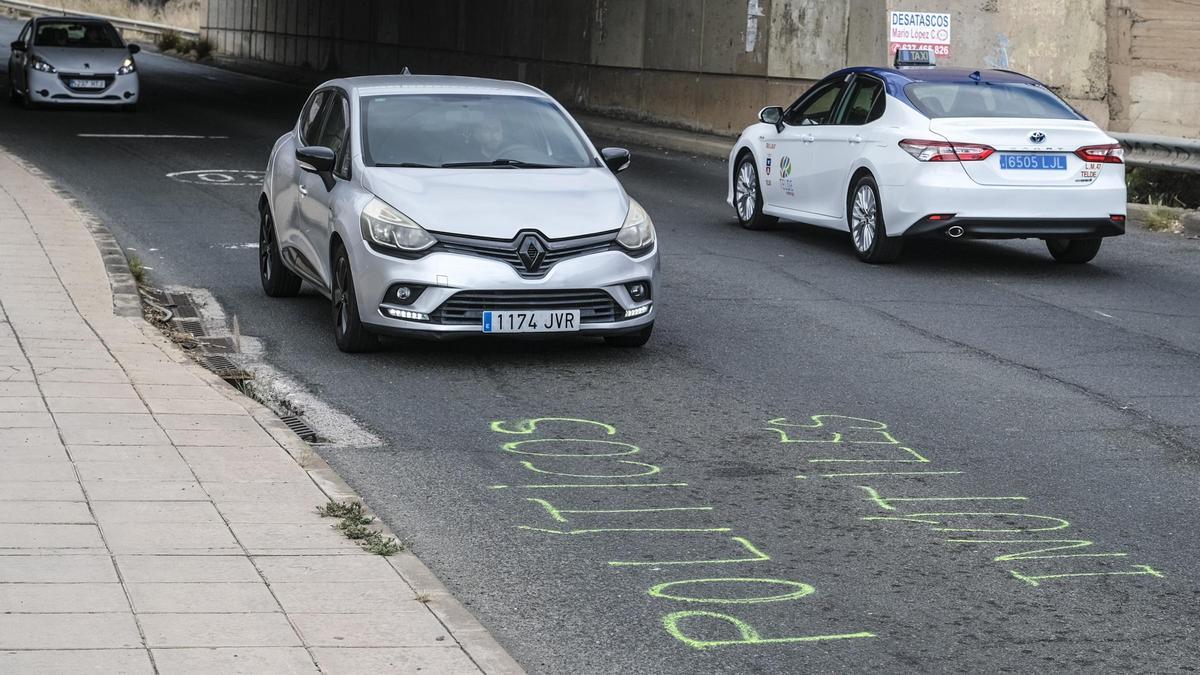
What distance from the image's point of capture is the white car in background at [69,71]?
28406mm

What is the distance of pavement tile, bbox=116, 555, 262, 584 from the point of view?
5574 mm

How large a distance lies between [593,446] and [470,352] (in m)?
2.54

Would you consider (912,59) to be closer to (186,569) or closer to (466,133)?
(466,133)

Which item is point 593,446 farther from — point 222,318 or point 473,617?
point 222,318

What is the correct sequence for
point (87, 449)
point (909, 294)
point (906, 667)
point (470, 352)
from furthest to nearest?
point (909, 294) < point (470, 352) < point (87, 449) < point (906, 667)

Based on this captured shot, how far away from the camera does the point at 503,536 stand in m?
6.54

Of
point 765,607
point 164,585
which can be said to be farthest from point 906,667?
point 164,585

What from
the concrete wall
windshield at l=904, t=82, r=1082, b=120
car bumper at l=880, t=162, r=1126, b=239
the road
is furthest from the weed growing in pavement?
the concrete wall

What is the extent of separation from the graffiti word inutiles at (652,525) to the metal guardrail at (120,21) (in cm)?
4976

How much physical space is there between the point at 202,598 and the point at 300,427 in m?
2.93

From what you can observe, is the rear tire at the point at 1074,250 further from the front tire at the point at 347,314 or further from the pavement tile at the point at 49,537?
the pavement tile at the point at 49,537

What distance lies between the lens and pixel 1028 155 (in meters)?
13.6

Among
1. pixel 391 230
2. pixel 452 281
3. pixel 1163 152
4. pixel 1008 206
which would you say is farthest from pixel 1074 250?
pixel 391 230

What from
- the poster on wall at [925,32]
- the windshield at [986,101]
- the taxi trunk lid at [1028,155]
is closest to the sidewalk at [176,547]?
the taxi trunk lid at [1028,155]
